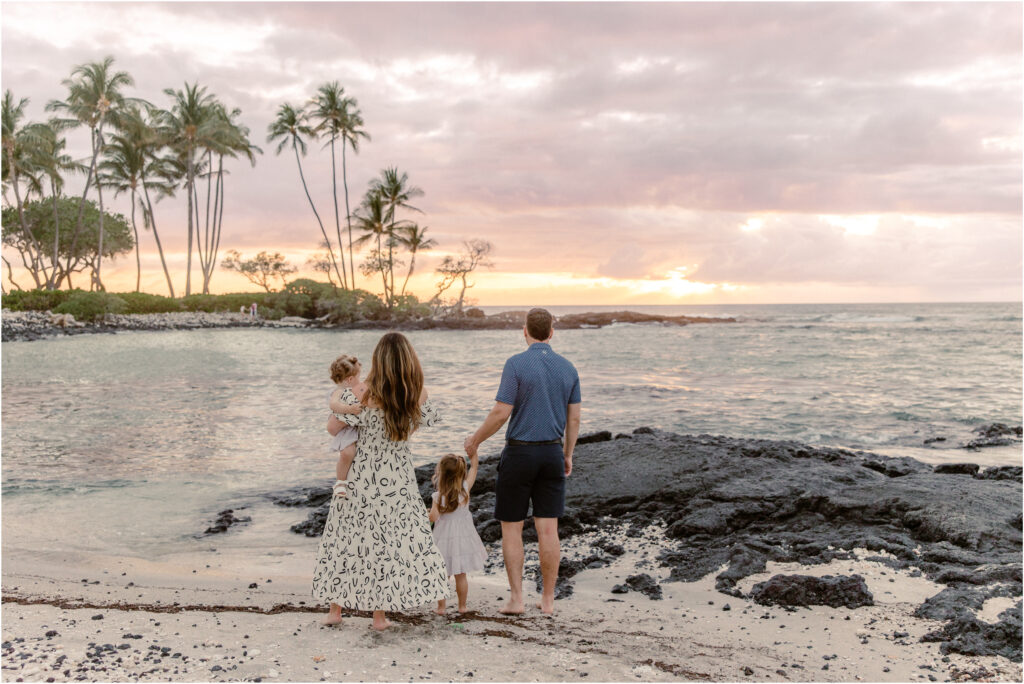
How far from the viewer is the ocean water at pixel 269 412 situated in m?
8.55

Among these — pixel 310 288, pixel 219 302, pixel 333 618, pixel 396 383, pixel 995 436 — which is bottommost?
pixel 995 436

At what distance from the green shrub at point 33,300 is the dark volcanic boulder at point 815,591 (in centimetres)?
4835

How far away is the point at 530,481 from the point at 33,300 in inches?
1907

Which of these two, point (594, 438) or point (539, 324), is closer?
point (539, 324)

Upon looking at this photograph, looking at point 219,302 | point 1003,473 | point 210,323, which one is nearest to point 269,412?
point 1003,473

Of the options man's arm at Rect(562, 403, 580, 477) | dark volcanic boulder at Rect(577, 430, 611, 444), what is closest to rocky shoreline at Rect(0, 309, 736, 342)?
dark volcanic boulder at Rect(577, 430, 611, 444)

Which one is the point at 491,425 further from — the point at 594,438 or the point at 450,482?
the point at 594,438

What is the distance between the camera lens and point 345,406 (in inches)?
161

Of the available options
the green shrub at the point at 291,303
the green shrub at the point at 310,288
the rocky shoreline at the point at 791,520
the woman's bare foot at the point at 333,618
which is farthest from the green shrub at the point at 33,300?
the woman's bare foot at the point at 333,618

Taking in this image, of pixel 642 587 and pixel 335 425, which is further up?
pixel 335 425

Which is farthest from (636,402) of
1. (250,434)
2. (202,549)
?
(202,549)

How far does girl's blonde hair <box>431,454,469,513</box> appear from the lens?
14.9 ft

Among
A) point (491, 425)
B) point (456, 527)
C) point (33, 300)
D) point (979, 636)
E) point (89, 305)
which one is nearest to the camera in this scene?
point (979, 636)

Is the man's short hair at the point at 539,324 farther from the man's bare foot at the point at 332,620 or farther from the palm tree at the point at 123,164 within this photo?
the palm tree at the point at 123,164
